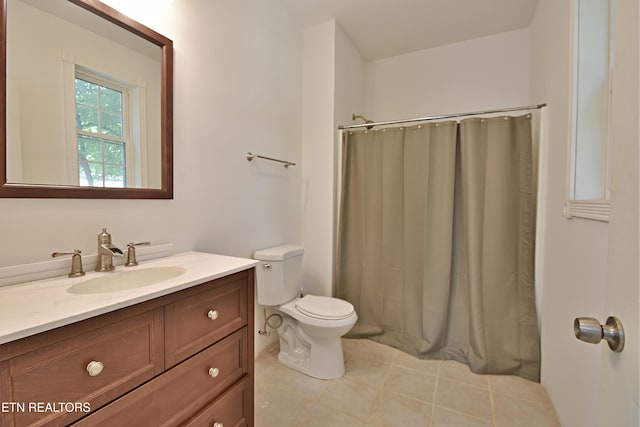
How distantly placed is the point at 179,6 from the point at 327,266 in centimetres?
193

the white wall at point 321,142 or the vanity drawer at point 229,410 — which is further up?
the white wall at point 321,142

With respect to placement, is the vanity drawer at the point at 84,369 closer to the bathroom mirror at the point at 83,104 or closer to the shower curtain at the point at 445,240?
the bathroom mirror at the point at 83,104

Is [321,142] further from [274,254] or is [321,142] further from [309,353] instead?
[309,353]

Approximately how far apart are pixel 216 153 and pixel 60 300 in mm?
1054

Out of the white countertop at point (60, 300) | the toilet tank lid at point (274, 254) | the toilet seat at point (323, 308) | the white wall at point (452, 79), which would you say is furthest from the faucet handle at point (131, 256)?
the white wall at point (452, 79)

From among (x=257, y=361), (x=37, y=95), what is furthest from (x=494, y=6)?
(x=257, y=361)

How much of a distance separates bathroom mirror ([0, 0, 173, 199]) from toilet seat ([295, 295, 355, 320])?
3.50 feet

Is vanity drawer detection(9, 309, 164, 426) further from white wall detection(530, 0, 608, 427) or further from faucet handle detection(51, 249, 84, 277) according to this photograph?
white wall detection(530, 0, 608, 427)

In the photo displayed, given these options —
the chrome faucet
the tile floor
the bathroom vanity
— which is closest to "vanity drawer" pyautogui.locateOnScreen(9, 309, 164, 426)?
the bathroom vanity

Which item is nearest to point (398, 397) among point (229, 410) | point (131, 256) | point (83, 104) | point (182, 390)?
point (229, 410)

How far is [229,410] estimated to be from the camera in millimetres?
1142

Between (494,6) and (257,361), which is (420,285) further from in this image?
(494,6)

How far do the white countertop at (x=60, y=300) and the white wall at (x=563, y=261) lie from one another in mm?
1380

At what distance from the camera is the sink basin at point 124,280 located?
3.21ft
